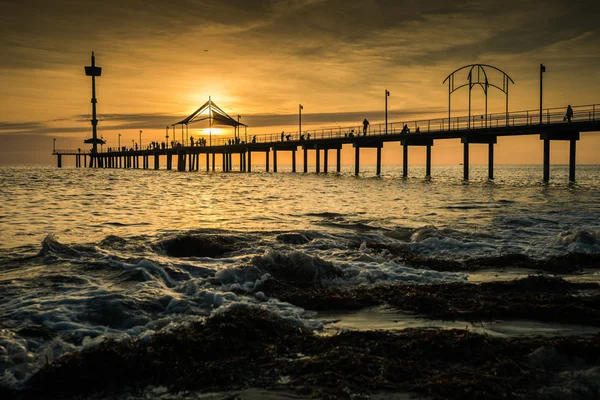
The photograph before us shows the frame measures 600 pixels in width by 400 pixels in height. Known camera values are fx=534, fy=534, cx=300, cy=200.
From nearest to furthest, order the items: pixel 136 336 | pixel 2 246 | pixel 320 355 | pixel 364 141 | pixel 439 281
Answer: pixel 320 355 → pixel 136 336 → pixel 439 281 → pixel 2 246 → pixel 364 141

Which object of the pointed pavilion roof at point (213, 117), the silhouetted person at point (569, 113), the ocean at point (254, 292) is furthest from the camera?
the pointed pavilion roof at point (213, 117)

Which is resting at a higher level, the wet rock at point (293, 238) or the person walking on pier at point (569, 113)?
the person walking on pier at point (569, 113)

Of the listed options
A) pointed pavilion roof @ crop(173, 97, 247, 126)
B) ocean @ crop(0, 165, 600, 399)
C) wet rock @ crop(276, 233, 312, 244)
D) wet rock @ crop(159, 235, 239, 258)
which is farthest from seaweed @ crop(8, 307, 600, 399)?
pointed pavilion roof @ crop(173, 97, 247, 126)

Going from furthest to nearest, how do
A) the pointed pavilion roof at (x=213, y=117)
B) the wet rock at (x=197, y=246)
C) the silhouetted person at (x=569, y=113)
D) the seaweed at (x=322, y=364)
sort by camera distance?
the pointed pavilion roof at (x=213, y=117) → the silhouetted person at (x=569, y=113) → the wet rock at (x=197, y=246) → the seaweed at (x=322, y=364)

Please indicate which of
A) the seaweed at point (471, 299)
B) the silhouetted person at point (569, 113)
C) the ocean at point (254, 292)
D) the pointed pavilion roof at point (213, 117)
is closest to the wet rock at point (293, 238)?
the ocean at point (254, 292)

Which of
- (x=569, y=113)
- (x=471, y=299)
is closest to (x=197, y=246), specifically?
(x=471, y=299)

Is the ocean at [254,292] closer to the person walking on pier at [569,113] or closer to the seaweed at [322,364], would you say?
the seaweed at [322,364]

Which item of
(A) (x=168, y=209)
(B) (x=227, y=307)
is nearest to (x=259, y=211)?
(A) (x=168, y=209)

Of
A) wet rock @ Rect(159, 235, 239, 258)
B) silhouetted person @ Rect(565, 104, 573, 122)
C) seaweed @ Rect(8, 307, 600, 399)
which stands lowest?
seaweed @ Rect(8, 307, 600, 399)

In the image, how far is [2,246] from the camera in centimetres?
1091

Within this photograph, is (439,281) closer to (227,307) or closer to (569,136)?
(227,307)

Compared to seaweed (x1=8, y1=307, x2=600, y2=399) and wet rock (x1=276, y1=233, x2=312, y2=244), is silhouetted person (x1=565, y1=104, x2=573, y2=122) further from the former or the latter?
seaweed (x1=8, y1=307, x2=600, y2=399)

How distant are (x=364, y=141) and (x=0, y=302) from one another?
2252 inches

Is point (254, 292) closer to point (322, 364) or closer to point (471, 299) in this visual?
point (471, 299)
